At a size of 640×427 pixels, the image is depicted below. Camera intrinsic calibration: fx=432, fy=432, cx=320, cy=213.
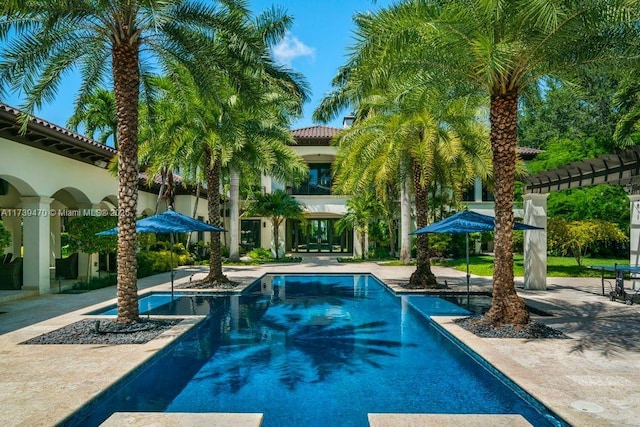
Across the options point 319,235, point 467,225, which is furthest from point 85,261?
point 319,235

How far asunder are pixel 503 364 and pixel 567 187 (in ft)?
34.7

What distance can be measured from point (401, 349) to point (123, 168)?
704 cm

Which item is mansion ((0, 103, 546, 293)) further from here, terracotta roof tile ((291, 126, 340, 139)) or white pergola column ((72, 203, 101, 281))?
terracotta roof tile ((291, 126, 340, 139))

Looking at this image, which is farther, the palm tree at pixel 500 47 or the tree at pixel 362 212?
the tree at pixel 362 212

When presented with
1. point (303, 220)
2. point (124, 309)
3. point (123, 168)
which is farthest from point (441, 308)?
point (303, 220)

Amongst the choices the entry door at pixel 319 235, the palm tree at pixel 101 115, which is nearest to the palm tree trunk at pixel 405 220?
the entry door at pixel 319 235

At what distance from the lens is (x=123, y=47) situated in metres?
9.33

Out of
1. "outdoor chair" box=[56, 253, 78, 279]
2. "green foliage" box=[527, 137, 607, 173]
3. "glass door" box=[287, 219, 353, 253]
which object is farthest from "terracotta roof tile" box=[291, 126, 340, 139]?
"outdoor chair" box=[56, 253, 78, 279]

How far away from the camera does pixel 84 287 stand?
1631cm

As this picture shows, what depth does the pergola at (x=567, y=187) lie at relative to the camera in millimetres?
13336

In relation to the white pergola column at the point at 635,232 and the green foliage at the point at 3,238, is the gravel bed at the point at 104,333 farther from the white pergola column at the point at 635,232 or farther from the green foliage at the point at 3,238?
the white pergola column at the point at 635,232

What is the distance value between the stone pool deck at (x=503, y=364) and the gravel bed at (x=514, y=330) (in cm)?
26

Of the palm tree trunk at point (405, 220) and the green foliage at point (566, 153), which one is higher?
the green foliage at point (566, 153)

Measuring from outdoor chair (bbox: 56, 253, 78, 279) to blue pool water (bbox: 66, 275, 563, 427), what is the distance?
33.7 feet
